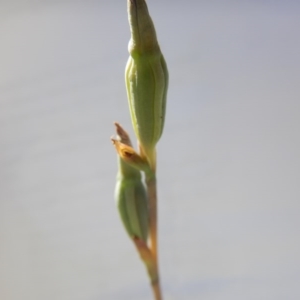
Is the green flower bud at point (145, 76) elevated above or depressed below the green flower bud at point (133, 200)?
above

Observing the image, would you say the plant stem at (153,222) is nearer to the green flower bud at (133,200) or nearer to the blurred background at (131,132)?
the green flower bud at (133,200)

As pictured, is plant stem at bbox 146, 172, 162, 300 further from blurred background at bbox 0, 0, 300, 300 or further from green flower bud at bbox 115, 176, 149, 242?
blurred background at bbox 0, 0, 300, 300

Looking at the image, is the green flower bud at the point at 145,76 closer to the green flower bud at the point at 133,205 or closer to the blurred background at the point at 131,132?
the green flower bud at the point at 133,205

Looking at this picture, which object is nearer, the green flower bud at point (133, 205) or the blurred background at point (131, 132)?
the green flower bud at point (133, 205)

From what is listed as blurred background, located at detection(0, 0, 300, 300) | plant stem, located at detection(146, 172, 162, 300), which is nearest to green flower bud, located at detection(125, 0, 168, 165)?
plant stem, located at detection(146, 172, 162, 300)

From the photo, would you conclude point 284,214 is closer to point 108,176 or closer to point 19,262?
point 108,176

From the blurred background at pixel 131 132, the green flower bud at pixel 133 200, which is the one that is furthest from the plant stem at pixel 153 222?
the blurred background at pixel 131 132
